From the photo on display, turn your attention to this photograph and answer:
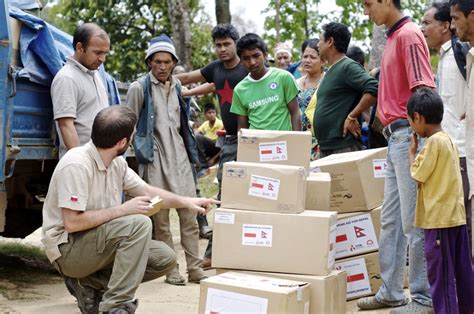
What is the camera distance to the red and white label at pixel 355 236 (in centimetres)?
544

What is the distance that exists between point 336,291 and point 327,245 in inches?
11.7

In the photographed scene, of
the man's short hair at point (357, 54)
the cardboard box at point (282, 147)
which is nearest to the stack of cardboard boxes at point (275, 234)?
the cardboard box at point (282, 147)

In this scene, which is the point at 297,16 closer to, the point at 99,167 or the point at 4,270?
the point at 4,270

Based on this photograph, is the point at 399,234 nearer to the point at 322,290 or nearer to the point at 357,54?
the point at 322,290

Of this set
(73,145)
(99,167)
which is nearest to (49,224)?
(99,167)

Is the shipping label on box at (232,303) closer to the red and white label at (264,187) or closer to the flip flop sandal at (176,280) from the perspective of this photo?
the red and white label at (264,187)

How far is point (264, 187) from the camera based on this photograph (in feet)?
14.9

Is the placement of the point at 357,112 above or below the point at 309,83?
below

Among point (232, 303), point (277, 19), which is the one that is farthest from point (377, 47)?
point (277, 19)

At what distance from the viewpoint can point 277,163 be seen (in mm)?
4945

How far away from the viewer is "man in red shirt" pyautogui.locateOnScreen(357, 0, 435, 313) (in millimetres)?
4926

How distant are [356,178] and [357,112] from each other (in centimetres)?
56

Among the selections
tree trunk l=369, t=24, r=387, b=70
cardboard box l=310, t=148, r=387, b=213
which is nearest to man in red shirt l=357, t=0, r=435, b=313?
cardboard box l=310, t=148, r=387, b=213

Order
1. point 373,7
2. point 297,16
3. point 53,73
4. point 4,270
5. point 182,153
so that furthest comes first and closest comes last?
1. point 297,16
2. point 4,270
3. point 182,153
4. point 53,73
5. point 373,7
